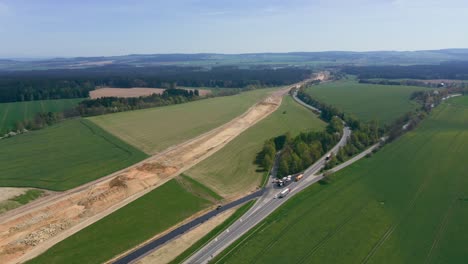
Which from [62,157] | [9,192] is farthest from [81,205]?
[62,157]

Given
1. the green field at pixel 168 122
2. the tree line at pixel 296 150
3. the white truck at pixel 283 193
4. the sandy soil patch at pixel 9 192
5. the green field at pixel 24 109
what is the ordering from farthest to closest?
1. the green field at pixel 24 109
2. the green field at pixel 168 122
3. the tree line at pixel 296 150
4. the white truck at pixel 283 193
5. the sandy soil patch at pixel 9 192

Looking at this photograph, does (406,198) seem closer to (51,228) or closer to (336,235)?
(336,235)

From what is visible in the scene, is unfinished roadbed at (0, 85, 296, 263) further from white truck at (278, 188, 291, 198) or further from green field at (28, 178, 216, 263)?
white truck at (278, 188, 291, 198)

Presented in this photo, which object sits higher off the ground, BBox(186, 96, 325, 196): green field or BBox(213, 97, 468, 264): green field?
BBox(186, 96, 325, 196): green field

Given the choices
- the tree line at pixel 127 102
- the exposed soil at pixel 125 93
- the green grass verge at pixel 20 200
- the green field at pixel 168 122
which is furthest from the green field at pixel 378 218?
the exposed soil at pixel 125 93

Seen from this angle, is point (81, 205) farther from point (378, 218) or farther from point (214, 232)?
point (378, 218)

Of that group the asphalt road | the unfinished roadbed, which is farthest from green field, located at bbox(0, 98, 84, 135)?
the asphalt road

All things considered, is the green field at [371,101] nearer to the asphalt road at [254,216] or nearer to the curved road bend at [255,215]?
the curved road bend at [255,215]
